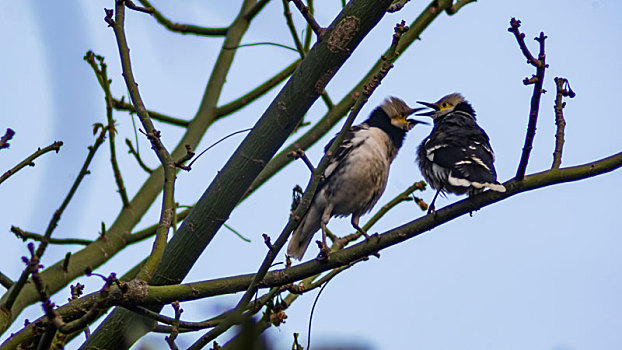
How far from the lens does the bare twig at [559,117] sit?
12.7 ft

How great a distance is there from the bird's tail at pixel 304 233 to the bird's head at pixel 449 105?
6.47 feet

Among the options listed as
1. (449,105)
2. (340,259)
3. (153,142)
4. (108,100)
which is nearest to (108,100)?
(108,100)

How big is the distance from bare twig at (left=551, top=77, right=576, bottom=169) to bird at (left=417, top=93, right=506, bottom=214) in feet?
1.10

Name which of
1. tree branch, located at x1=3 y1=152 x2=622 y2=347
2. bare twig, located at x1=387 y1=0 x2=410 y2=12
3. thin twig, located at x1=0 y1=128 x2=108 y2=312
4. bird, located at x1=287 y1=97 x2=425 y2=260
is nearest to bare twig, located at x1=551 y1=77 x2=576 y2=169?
tree branch, located at x1=3 y1=152 x2=622 y2=347

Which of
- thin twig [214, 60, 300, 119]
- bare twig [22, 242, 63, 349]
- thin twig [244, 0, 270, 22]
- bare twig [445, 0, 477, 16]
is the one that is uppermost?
thin twig [244, 0, 270, 22]

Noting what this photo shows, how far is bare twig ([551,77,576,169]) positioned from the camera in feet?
12.7

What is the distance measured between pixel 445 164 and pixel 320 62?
1.87 metres

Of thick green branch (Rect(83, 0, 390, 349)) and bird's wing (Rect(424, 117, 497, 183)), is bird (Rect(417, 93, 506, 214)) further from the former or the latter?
thick green branch (Rect(83, 0, 390, 349))

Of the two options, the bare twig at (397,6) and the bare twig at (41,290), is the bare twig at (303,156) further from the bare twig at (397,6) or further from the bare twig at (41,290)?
the bare twig at (41,290)

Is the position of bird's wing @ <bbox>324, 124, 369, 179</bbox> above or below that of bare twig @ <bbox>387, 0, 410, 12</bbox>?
above

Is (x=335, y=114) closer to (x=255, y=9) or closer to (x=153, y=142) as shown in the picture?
(x=255, y=9)

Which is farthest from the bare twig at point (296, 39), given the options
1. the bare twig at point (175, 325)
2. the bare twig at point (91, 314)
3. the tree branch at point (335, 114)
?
the bare twig at point (91, 314)

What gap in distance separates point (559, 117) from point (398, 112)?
8.79 feet

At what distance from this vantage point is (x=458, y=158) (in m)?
4.95
